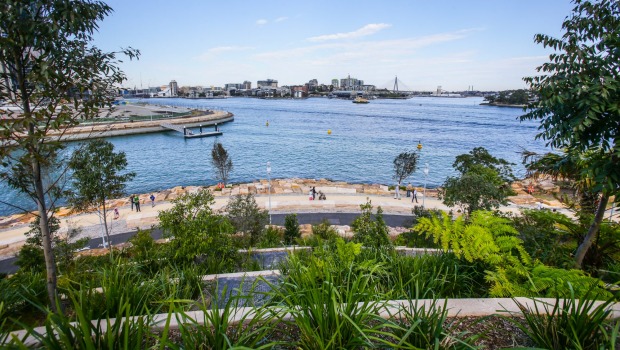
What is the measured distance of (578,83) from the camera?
4262 mm

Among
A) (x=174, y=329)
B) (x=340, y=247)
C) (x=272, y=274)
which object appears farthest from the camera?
(x=272, y=274)

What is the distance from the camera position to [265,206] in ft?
71.2

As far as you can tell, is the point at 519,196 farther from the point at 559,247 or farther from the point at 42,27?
the point at 42,27

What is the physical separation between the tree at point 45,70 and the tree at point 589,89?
19.3 ft

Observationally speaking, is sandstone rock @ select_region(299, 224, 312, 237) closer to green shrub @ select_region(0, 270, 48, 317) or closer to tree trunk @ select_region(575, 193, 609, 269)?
tree trunk @ select_region(575, 193, 609, 269)

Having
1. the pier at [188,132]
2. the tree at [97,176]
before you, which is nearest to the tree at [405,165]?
the tree at [97,176]

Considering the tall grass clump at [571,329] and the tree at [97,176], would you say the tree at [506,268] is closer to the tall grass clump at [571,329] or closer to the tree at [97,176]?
the tall grass clump at [571,329]

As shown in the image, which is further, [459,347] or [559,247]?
[559,247]

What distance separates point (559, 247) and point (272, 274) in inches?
210

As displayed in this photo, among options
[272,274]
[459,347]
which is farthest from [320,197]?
[459,347]

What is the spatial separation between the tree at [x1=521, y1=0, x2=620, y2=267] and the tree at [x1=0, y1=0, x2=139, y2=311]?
19.3 feet

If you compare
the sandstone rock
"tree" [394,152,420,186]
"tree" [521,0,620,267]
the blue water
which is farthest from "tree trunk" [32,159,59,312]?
"tree" [394,152,420,186]

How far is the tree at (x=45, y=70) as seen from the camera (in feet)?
10.9

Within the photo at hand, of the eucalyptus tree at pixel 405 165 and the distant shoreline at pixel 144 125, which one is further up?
the distant shoreline at pixel 144 125
